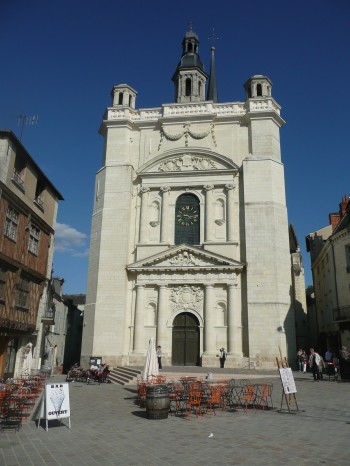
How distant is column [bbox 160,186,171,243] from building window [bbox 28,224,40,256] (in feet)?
29.0

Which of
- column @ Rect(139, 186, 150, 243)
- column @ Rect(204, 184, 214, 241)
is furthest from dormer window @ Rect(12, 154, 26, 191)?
column @ Rect(204, 184, 214, 241)

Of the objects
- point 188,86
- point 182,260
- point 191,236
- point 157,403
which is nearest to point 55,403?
point 157,403

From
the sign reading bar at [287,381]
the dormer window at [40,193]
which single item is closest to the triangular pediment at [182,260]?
the dormer window at [40,193]

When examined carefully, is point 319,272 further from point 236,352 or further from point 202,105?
point 202,105

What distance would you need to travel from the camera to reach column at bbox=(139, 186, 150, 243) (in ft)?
91.9

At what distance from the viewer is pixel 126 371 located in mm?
21797

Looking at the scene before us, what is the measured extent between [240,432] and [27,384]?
7.83 m

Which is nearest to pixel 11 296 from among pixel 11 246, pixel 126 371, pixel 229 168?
pixel 11 246

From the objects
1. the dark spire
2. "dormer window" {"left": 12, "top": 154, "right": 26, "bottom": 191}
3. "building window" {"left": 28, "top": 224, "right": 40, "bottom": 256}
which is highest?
the dark spire

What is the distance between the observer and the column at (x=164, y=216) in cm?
2770

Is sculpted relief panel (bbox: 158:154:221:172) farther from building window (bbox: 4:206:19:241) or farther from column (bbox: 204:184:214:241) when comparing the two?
building window (bbox: 4:206:19:241)

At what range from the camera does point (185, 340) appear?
25.7 meters

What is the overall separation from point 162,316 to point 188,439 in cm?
1794

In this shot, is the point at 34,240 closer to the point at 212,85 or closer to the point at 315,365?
the point at 315,365
